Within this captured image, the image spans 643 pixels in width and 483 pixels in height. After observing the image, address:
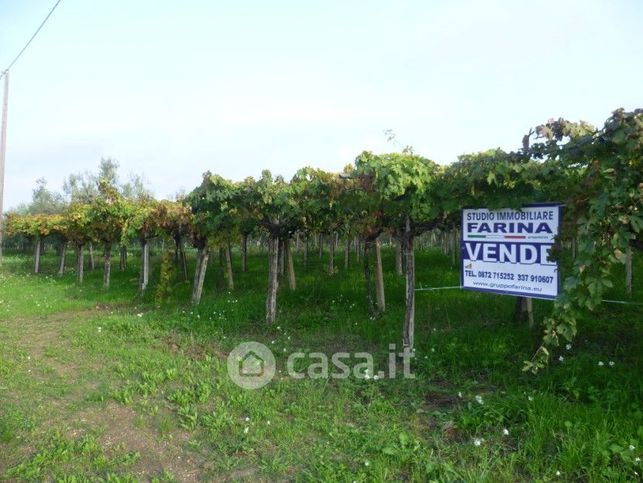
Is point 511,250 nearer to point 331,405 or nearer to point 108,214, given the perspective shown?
point 331,405

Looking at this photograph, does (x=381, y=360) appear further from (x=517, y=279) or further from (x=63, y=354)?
(x=63, y=354)

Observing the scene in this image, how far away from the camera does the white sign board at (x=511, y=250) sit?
16.1ft

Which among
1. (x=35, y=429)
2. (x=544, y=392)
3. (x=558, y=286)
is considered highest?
(x=558, y=286)

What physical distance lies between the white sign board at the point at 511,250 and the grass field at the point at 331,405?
638 mm

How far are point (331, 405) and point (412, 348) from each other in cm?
186

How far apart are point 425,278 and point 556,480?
299 inches

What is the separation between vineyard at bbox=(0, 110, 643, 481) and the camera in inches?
137

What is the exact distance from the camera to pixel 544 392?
4.34 meters

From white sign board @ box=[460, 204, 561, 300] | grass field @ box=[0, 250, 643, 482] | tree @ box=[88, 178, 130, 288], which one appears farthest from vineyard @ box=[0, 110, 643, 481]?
tree @ box=[88, 178, 130, 288]

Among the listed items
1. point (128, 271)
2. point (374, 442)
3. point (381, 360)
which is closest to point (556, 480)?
point (374, 442)
